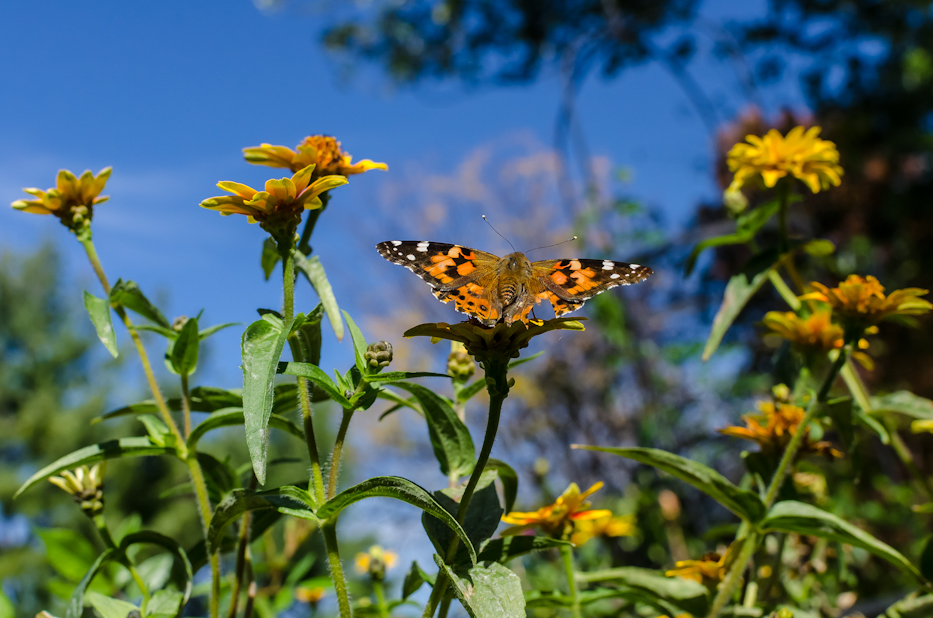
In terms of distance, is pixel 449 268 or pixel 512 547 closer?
pixel 512 547

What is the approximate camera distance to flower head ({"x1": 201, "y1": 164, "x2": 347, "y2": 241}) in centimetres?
57

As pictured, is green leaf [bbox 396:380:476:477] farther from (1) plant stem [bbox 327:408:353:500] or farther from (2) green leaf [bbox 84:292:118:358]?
(2) green leaf [bbox 84:292:118:358]

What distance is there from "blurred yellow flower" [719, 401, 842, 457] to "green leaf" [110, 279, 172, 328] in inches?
27.5

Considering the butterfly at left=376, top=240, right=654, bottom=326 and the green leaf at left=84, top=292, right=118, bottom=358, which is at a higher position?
the butterfly at left=376, top=240, right=654, bottom=326

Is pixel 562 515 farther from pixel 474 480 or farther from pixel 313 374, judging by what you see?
pixel 313 374

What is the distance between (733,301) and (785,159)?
0.29 m

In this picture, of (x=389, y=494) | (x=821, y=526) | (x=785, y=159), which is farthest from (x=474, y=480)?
(x=785, y=159)

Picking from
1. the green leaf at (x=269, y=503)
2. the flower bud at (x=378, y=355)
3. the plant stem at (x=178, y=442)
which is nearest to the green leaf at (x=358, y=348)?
the flower bud at (x=378, y=355)

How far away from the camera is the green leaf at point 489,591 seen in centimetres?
47

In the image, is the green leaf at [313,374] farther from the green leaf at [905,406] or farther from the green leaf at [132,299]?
the green leaf at [905,406]

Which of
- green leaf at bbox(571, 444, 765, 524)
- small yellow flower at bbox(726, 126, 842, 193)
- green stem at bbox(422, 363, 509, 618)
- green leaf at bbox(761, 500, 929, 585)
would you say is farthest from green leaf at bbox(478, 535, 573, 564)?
small yellow flower at bbox(726, 126, 842, 193)

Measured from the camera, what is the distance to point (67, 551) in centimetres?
83

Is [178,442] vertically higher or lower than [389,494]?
higher

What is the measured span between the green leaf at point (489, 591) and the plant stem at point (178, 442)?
0.23 metres
